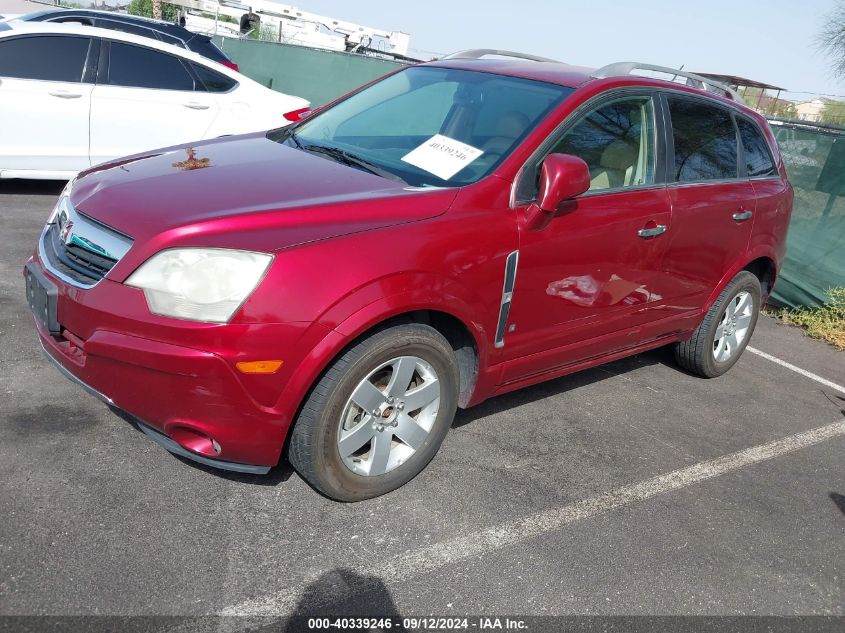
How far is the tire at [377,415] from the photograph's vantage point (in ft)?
9.67

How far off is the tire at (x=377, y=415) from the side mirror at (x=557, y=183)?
2.41 feet

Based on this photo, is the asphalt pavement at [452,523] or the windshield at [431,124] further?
the windshield at [431,124]

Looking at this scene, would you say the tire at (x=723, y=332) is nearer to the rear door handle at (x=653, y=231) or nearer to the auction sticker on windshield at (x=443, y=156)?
the rear door handle at (x=653, y=231)

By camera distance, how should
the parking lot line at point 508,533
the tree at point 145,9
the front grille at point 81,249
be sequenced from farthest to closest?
1. the tree at point 145,9
2. the front grille at point 81,249
3. the parking lot line at point 508,533

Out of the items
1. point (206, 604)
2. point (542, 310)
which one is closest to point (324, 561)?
point (206, 604)

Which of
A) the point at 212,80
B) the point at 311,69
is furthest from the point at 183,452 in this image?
the point at 311,69

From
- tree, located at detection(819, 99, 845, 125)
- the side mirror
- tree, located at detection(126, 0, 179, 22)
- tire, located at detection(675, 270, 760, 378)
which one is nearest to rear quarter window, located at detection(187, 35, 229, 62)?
tire, located at detection(675, 270, 760, 378)

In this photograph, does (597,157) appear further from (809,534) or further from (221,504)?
(221,504)

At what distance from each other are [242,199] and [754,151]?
142 inches

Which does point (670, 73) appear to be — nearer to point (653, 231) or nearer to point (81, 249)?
point (653, 231)

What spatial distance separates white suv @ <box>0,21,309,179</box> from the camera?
6.95 metres

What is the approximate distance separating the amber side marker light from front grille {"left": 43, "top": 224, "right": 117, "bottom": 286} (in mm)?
653

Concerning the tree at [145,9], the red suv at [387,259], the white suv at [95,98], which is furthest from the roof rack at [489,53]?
the tree at [145,9]

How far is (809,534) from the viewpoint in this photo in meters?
3.63
